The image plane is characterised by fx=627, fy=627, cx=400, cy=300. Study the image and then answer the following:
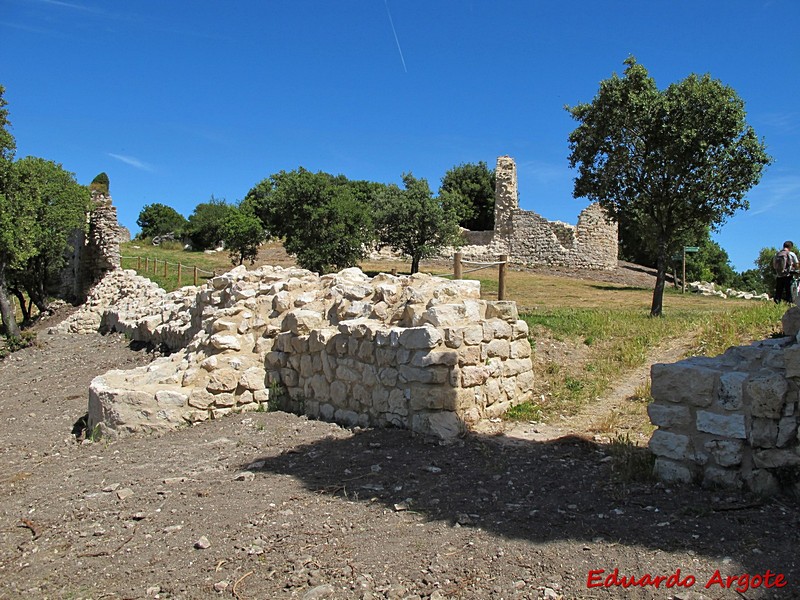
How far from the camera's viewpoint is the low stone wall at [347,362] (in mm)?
7009

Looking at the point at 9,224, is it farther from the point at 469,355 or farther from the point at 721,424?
the point at 721,424

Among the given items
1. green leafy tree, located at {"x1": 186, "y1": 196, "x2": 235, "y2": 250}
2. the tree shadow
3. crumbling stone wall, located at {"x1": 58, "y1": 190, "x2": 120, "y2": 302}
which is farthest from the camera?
green leafy tree, located at {"x1": 186, "y1": 196, "x2": 235, "y2": 250}

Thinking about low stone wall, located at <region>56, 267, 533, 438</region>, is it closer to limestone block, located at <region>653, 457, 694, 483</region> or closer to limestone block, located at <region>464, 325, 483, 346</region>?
limestone block, located at <region>464, 325, 483, 346</region>

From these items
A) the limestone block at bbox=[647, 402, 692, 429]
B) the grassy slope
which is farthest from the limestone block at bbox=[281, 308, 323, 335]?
the limestone block at bbox=[647, 402, 692, 429]

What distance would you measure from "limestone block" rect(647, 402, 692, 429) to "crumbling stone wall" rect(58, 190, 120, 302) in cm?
2441

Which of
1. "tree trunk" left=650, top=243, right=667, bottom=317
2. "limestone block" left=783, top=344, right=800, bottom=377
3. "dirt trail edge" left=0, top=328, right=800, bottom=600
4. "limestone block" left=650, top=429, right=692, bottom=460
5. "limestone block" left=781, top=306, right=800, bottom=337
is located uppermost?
"tree trunk" left=650, top=243, right=667, bottom=317

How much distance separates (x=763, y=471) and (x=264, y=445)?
15.9 feet

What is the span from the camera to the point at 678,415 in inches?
197

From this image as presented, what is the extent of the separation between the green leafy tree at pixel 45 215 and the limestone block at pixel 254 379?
16118mm

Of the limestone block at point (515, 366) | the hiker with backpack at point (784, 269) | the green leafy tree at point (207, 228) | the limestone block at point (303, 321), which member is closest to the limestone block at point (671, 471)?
the limestone block at point (515, 366)

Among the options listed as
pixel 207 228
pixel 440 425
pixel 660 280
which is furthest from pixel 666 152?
pixel 207 228

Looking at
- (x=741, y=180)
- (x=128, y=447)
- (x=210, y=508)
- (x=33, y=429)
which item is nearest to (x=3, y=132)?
(x=33, y=429)

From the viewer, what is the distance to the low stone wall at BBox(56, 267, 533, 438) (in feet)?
23.0

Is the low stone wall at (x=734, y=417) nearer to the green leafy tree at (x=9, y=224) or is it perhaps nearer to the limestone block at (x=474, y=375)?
the limestone block at (x=474, y=375)
